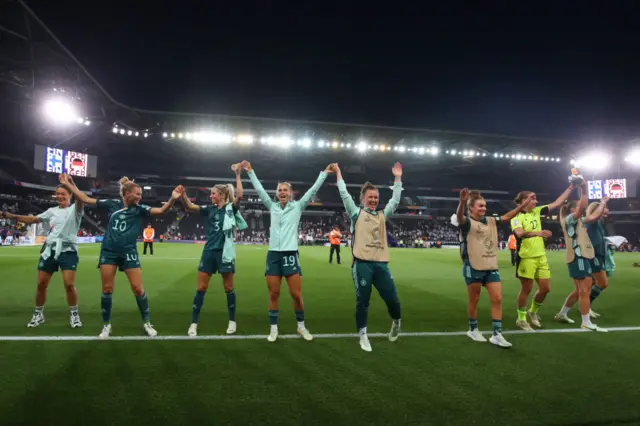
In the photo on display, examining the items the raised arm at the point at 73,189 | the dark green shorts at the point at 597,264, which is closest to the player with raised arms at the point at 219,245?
the raised arm at the point at 73,189

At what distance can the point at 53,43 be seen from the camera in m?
25.4

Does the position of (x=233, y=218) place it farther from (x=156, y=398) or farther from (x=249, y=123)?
(x=249, y=123)

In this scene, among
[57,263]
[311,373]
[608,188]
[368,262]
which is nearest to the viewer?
[311,373]

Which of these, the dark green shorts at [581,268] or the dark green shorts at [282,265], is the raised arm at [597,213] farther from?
the dark green shorts at [282,265]

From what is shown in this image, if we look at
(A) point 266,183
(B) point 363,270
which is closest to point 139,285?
(B) point 363,270

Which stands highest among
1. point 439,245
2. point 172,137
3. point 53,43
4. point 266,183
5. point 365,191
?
point 53,43

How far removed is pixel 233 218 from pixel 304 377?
2856 millimetres

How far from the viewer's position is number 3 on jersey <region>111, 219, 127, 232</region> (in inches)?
207

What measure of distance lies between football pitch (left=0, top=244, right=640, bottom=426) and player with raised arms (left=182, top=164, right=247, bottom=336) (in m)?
0.52

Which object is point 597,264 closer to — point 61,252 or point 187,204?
point 187,204

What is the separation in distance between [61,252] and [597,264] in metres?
9.49

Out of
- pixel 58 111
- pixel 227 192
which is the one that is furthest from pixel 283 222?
pixel 58 111

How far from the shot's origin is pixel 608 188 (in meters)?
49.4

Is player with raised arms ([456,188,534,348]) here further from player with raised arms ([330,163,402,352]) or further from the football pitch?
player with raised arms ([330,163,402,352])
